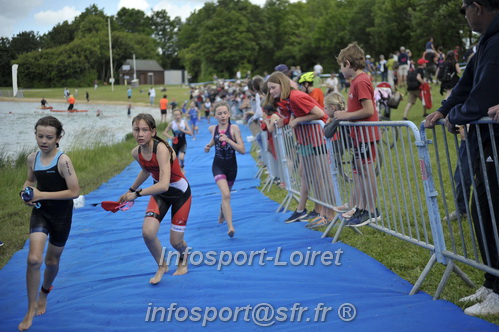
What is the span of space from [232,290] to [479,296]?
1.98 meters

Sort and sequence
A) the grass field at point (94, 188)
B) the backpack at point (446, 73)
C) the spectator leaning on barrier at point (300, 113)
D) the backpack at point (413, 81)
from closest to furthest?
1. the grass field at point (94, 188)
2. the spectator leaning on barrier at point (300, 113)
3. the backpack at point (446, 73)
4. the backpack at point (413, 81)

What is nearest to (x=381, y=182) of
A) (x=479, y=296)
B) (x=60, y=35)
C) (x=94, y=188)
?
(x=479, y=296)

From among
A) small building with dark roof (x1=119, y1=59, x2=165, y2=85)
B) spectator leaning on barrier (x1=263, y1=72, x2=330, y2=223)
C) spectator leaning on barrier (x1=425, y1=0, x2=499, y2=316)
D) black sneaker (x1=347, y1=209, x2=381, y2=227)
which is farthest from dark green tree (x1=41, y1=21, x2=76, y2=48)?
small building with dark roof (x1=119, y1=59, x2=165, y2=85)

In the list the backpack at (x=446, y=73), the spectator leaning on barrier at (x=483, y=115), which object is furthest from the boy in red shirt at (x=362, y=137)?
the backpack at (x=446, y=73)

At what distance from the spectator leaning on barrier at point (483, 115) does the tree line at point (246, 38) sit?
37.0ft

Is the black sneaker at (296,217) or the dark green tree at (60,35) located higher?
the dark green tree at (60,35)

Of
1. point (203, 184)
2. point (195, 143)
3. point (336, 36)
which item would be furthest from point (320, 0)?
point (203, 184)

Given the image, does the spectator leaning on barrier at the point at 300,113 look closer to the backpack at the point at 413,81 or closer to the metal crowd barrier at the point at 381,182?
the metal crowd barrier at the point at 381,182

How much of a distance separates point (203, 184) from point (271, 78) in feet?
16.6

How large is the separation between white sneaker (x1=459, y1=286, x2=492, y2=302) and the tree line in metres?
11.6

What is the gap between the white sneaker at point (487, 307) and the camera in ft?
11.7

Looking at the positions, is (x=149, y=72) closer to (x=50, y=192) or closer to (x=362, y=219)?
(x=362, y=219)

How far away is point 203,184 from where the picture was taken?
11.6m

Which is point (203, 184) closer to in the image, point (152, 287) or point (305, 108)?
point (305, 108)
